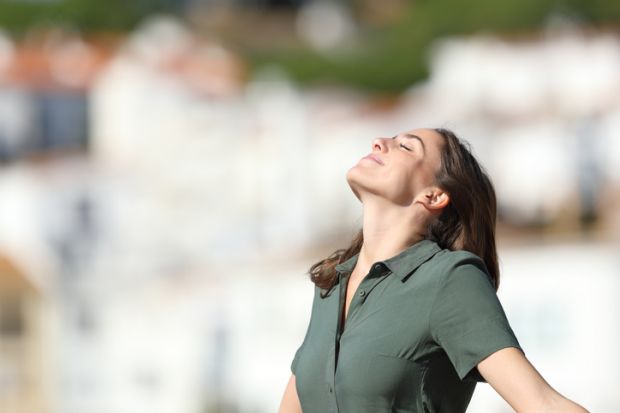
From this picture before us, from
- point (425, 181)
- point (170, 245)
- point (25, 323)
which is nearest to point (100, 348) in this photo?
point (25, 323)

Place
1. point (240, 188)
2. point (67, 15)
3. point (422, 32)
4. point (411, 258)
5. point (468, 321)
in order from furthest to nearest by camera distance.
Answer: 1. point (422, 32)
2. point (67, 15)
3. point (240, 188)
4. point (411, 258)
5. point (468, 321)

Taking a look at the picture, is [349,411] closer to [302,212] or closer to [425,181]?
[425,181]

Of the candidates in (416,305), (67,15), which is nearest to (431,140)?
(416,305)

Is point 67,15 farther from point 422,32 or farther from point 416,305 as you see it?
point 416,305

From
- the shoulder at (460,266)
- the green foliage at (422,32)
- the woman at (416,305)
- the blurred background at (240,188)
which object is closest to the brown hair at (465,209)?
the woman at (416,305)

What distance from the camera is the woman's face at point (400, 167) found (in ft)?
8.48

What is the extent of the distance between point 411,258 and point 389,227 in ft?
0.27

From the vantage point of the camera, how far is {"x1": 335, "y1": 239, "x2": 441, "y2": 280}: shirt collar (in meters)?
2.54

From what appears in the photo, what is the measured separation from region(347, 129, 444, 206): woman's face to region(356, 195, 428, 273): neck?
2 centimetres

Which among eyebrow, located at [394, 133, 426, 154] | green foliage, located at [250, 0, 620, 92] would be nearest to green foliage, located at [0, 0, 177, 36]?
green foliage, located at [250, 0, 620, 92]

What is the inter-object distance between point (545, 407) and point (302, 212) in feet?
93.5

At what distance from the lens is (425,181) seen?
2.61 meters

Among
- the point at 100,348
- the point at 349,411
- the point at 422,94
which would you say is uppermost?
the point at 349,411

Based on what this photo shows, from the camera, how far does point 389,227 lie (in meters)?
2.62
